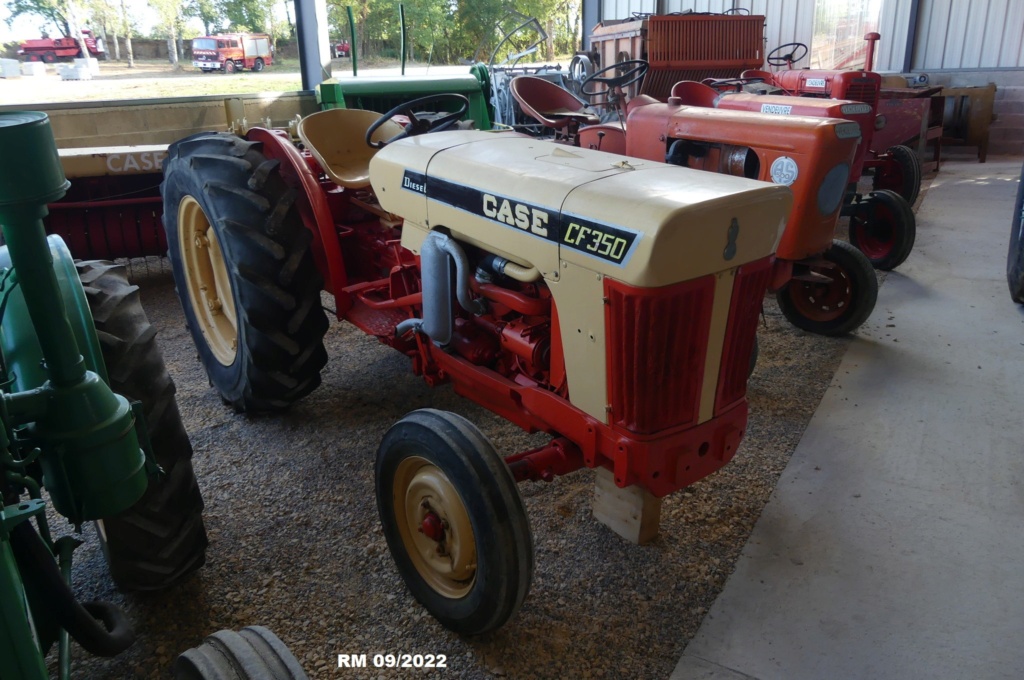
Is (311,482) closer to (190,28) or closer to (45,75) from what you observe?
(45,75)

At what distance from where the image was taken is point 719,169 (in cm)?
359

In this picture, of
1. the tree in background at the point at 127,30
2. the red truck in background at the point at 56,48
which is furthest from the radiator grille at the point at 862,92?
the red truck in background at the point at 56,48

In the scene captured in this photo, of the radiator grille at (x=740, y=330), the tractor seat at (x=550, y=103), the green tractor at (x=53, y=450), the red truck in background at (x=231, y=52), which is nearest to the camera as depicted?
the green tractor at (x=53, y=450)

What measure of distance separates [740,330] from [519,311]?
565mm

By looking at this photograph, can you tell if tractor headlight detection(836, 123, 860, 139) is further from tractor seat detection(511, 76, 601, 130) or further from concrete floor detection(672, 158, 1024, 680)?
tractor seat detection(511, 76, 601, 130)

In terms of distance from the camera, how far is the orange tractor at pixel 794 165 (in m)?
3.19

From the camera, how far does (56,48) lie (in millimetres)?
6793

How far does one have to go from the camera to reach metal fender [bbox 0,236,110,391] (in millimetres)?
1424

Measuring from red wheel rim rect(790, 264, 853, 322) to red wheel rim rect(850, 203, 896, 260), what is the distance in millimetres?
1210

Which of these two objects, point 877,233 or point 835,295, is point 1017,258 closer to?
point 877,233

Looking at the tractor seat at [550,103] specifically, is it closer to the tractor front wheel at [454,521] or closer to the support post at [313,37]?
the support post at [313,37]

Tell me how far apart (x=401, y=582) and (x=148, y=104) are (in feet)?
17.3

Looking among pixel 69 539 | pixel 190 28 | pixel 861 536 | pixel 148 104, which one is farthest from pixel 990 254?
pixel 190 28

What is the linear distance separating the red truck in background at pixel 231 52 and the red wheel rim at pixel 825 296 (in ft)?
20.7
